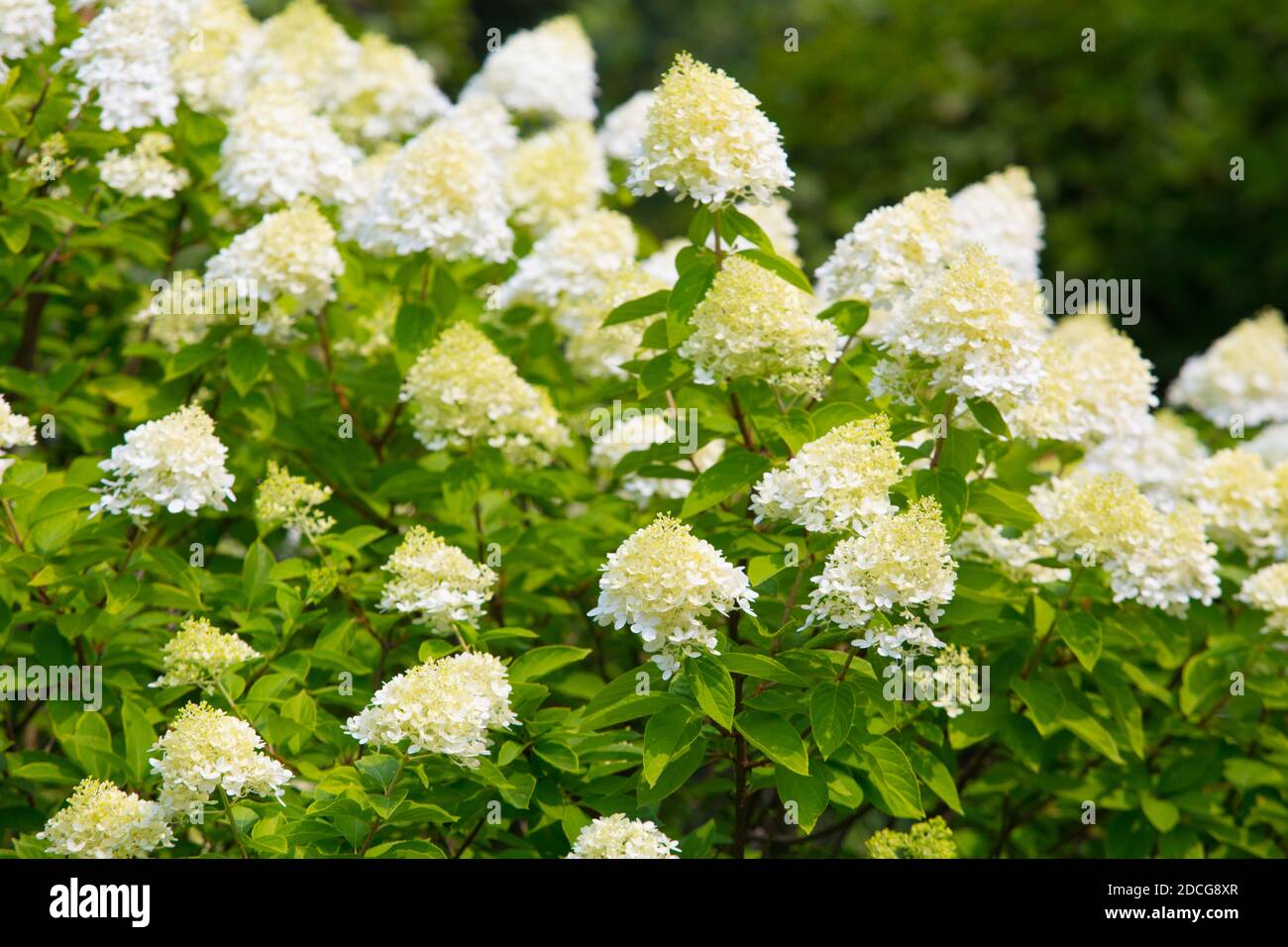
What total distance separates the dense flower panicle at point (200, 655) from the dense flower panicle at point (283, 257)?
1171 millimetres

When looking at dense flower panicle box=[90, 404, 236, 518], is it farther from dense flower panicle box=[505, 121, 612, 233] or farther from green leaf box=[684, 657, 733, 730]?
dense flower panicle box=[505, 121, 612, 233]

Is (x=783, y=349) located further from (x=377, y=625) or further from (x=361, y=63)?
(x=361, y=63)

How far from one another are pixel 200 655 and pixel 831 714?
140cm

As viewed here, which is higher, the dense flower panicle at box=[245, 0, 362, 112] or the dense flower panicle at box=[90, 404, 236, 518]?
the dense flower panicle at box=[245, 0, 362, 112]

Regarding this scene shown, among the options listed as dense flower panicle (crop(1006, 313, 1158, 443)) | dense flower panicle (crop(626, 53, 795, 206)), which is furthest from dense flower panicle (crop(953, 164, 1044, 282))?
dense flower panicle (crop(626, 53, 795, 206))

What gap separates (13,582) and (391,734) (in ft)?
4.07

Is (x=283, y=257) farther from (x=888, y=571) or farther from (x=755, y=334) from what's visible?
(x=888, y=571)

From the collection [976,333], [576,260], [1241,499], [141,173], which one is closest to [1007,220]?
[1241,499]

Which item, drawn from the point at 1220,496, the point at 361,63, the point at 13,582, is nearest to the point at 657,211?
the point at 361,63

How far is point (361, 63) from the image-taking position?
570cm

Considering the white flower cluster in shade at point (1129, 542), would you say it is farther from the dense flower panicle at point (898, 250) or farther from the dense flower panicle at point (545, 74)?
the dense flower panicle at point (545, 74)

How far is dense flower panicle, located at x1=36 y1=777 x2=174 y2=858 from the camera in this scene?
2.96 metres

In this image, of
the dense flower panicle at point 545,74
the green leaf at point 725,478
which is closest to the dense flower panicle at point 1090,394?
the green leaf at point 725,478

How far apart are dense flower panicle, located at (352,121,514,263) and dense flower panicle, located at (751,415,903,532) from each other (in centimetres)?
155
